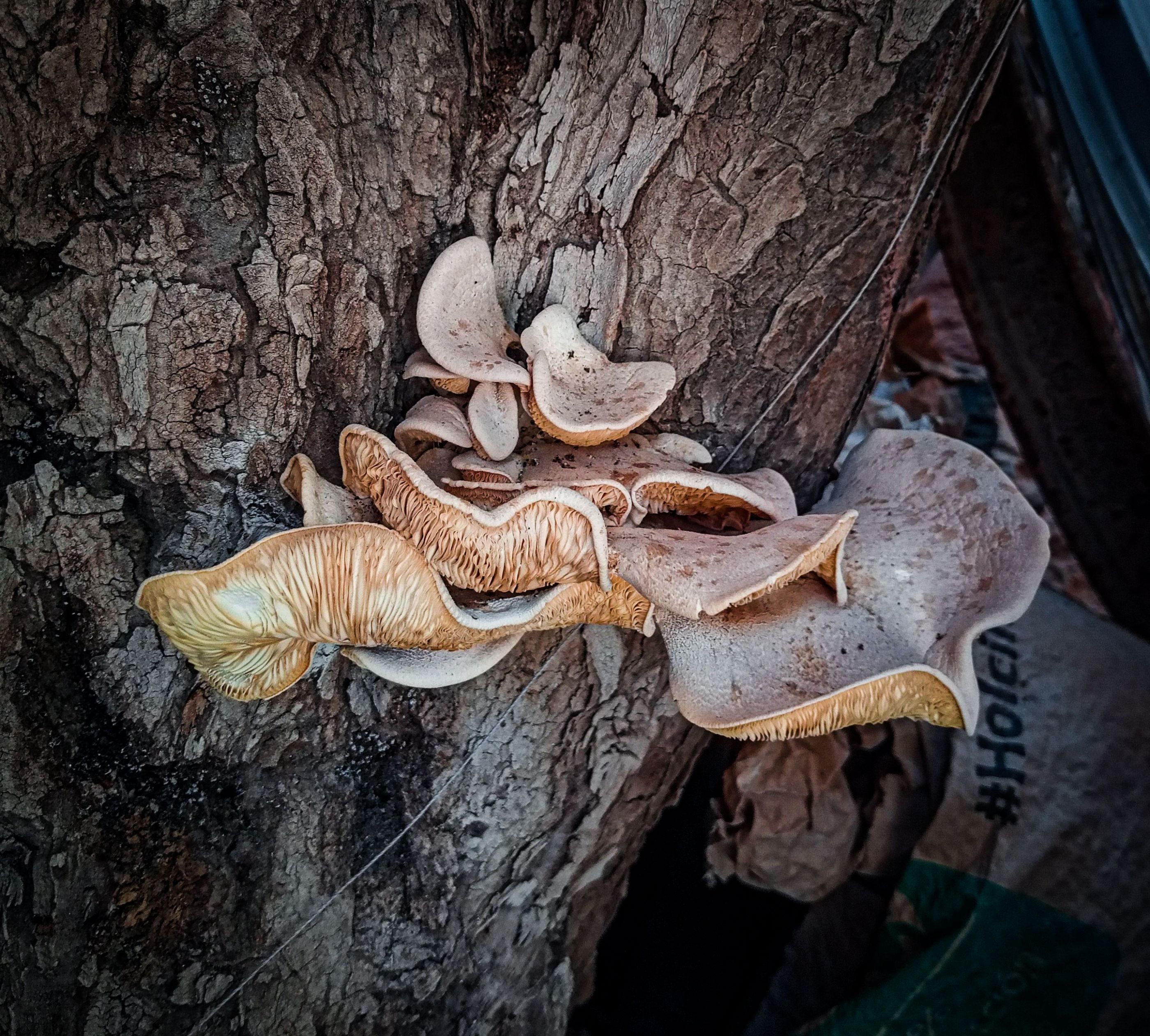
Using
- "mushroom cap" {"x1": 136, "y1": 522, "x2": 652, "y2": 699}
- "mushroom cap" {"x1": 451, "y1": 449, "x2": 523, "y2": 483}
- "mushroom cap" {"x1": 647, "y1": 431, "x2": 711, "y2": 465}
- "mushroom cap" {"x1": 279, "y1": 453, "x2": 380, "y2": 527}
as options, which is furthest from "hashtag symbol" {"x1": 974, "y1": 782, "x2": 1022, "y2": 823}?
"mushroom cap" {"x1": 279, "y1": 453, "x2": 380, "y2": 527}

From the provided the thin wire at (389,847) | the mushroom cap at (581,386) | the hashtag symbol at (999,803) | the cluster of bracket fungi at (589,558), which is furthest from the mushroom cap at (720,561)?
the hashtag symbol at (999,803)

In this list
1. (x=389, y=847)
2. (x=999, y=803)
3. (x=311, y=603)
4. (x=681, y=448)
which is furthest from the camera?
(x=999, y=803)

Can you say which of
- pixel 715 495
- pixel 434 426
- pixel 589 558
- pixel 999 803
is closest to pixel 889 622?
pixel 715 495

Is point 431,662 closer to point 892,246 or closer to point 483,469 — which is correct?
point 483,469

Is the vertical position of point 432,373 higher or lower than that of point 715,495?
higher

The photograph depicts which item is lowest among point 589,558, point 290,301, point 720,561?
point 720,561

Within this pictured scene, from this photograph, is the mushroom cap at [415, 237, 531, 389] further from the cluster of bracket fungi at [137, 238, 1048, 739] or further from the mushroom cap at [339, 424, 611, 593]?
the mushroom cap at [339, 424, 611, 593]
